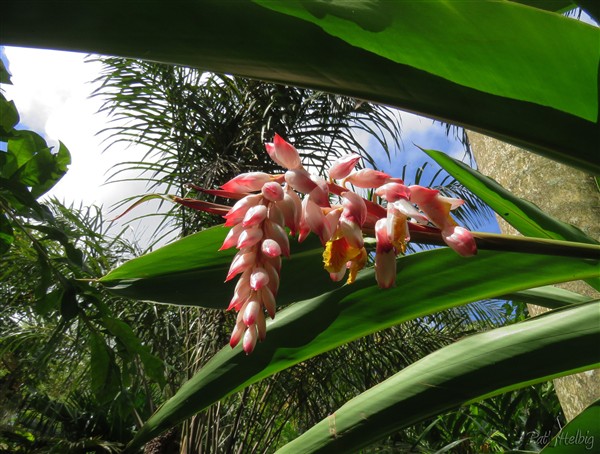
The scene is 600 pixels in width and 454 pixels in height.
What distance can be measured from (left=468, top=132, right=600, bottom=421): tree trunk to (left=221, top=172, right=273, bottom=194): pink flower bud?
57 centimetres

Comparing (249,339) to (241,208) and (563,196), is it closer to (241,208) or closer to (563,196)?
(241,208)

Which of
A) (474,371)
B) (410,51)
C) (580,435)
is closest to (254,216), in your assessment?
(410,51)

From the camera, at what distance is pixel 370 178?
10.9 inches

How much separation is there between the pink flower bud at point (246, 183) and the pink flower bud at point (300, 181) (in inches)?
0.7

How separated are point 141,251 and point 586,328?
2.38 metres

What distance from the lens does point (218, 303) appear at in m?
0.40

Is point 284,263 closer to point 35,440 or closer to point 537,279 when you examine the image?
point 537,279

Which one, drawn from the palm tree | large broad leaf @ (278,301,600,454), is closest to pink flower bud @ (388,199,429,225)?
large broad leaf @ (278,301,600,454)

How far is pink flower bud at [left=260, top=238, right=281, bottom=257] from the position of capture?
0.82ft

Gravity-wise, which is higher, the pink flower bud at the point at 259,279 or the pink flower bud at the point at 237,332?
the pink flower bud at the point at 259,279

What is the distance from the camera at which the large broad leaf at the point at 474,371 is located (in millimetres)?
407

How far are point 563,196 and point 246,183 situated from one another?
0.65 meters
